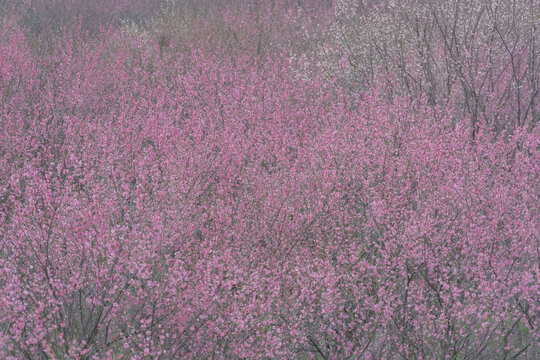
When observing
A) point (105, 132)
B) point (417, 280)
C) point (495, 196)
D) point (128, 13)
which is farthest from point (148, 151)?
point (128, 13)

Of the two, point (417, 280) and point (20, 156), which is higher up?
point (417, 280)

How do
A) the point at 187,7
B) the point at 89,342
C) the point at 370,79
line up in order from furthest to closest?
the point at 187,7, the point at 370,79, the point at 89,342

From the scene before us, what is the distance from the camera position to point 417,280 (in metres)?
4.66

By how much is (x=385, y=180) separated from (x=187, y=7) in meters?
12.8

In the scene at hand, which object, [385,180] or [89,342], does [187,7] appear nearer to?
[385,180]

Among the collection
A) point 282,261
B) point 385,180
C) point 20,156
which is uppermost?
point 385,180

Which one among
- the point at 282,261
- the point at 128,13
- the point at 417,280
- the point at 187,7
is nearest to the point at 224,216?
the point at 282,261

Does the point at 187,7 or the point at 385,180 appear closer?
the point at 385,180

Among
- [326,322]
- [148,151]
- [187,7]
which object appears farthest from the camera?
[187,7]

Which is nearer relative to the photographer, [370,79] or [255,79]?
[255,79]

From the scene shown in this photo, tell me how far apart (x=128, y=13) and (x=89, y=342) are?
15715mm

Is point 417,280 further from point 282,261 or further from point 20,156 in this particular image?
point 20,156

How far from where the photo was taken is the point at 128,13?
17.7 meters

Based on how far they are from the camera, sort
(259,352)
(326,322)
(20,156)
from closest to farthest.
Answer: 1. (259,352)
2. (326,322)
3. (20,156)
